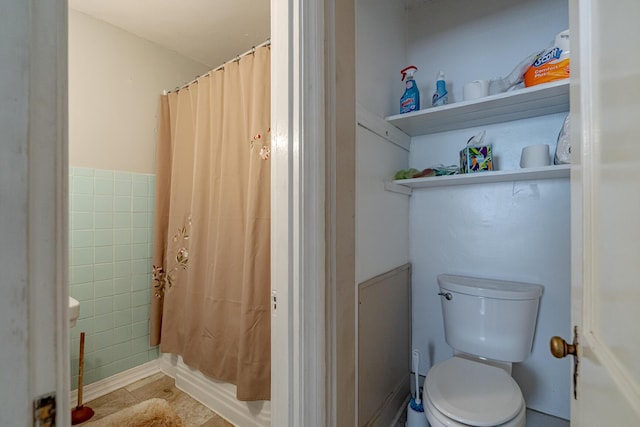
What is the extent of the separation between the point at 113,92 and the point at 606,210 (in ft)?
7.48

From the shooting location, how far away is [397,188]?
1438 mm

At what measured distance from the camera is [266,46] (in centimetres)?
132

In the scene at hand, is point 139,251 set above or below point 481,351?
above

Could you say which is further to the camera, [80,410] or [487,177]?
[80,410]

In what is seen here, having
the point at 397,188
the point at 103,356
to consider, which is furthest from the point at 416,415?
the point at 103,356

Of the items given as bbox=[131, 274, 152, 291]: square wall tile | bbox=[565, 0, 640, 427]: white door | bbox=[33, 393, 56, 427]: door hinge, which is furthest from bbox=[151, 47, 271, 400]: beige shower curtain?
bbox=[565, 0, 640, 427]: white door

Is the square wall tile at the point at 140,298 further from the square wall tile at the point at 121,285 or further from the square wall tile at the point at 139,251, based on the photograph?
the square wall tile at the point at 139,251

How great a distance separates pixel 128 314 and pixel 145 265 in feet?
1.04

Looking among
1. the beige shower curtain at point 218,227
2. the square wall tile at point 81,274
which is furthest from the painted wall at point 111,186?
the beige shower curtain at point 218,227

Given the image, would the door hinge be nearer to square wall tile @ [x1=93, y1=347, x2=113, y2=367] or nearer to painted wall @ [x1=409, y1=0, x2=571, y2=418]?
painted wall @ [x1=409, y1=0, x2=571, y2=418]

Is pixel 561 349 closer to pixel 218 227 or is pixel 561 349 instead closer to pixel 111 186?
pixel 218 227

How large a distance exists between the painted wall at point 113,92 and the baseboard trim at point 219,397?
52.6 inches

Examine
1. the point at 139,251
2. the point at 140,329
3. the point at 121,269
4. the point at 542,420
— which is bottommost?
the point at 542,420

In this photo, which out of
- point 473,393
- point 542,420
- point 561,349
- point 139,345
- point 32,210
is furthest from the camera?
point 139,345
